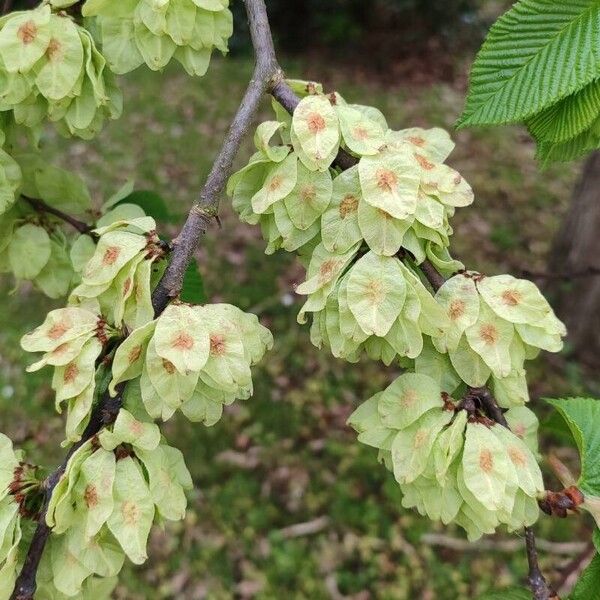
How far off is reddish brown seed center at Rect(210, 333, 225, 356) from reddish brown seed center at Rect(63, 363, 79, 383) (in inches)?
7.0

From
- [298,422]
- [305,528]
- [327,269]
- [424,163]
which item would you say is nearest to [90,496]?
[327,269]

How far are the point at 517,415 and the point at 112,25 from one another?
0.90m

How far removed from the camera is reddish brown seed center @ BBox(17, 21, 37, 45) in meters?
0.99

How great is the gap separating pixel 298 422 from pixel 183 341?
2.58 m

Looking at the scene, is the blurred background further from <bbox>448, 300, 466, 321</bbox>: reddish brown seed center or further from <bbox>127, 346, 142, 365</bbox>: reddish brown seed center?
<bbox>127, 346, 142, 365</bbox>: reddish brown seed center

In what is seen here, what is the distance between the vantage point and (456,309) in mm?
892

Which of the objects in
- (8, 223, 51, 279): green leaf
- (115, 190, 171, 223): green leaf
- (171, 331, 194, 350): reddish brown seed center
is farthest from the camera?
(115, 190, 171, 223): green leaf

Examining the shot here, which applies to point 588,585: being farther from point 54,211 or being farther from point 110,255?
point 54,211

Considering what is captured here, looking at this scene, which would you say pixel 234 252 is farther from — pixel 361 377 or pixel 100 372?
pixel 100 372

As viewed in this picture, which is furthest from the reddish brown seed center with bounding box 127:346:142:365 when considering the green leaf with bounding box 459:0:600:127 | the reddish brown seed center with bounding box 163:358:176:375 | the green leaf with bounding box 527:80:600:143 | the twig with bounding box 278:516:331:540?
the twig with bounding box 278:516:331:540

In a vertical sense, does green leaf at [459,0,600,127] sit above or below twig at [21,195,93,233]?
above

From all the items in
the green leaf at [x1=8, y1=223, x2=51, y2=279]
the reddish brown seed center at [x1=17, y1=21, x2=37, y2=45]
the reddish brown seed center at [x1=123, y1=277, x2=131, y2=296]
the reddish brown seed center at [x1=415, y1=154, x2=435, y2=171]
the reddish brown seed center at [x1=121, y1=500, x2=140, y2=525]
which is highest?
the reddish brown seed center at [x1=415, y1=154, x2=435, y2=171]

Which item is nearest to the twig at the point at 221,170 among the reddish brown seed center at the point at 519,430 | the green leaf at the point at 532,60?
the green leaf at the point at 532,60

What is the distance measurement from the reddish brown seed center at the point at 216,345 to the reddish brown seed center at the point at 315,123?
1.00 feet
